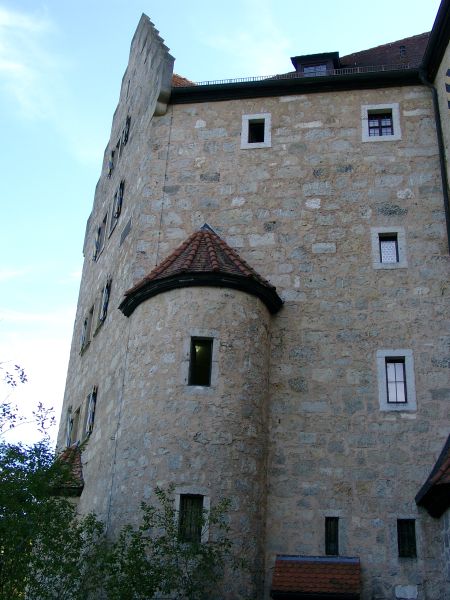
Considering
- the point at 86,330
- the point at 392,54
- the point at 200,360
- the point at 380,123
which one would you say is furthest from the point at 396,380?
the point at 392,54

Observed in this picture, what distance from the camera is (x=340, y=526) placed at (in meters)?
14.8

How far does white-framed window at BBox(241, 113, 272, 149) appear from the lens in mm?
19281

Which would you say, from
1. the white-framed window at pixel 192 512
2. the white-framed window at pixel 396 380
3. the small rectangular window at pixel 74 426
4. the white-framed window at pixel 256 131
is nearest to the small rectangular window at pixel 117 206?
the white-framed window at pixel 256 131

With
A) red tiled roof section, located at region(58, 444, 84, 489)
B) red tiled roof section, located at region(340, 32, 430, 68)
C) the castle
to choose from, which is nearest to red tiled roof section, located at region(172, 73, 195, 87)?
the castle

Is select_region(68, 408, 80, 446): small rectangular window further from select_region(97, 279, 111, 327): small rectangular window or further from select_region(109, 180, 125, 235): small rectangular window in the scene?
select_region(109, 180, 125, 235): small rectangular window

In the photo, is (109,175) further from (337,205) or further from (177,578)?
(177,578)

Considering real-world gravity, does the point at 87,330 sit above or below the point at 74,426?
above

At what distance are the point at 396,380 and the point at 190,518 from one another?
5085mm

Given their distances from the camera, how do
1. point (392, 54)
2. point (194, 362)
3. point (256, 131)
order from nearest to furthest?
1. point (194, 362)
2. point (256, 131)
3. point (392, 54)

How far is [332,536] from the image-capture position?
1486 cm

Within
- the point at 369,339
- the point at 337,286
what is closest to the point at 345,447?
the point at 369,339

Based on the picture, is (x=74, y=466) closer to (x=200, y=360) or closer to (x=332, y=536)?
(x=200, y=360)

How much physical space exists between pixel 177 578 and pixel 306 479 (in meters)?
3.42

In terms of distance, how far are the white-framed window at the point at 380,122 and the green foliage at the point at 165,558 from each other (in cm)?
958
